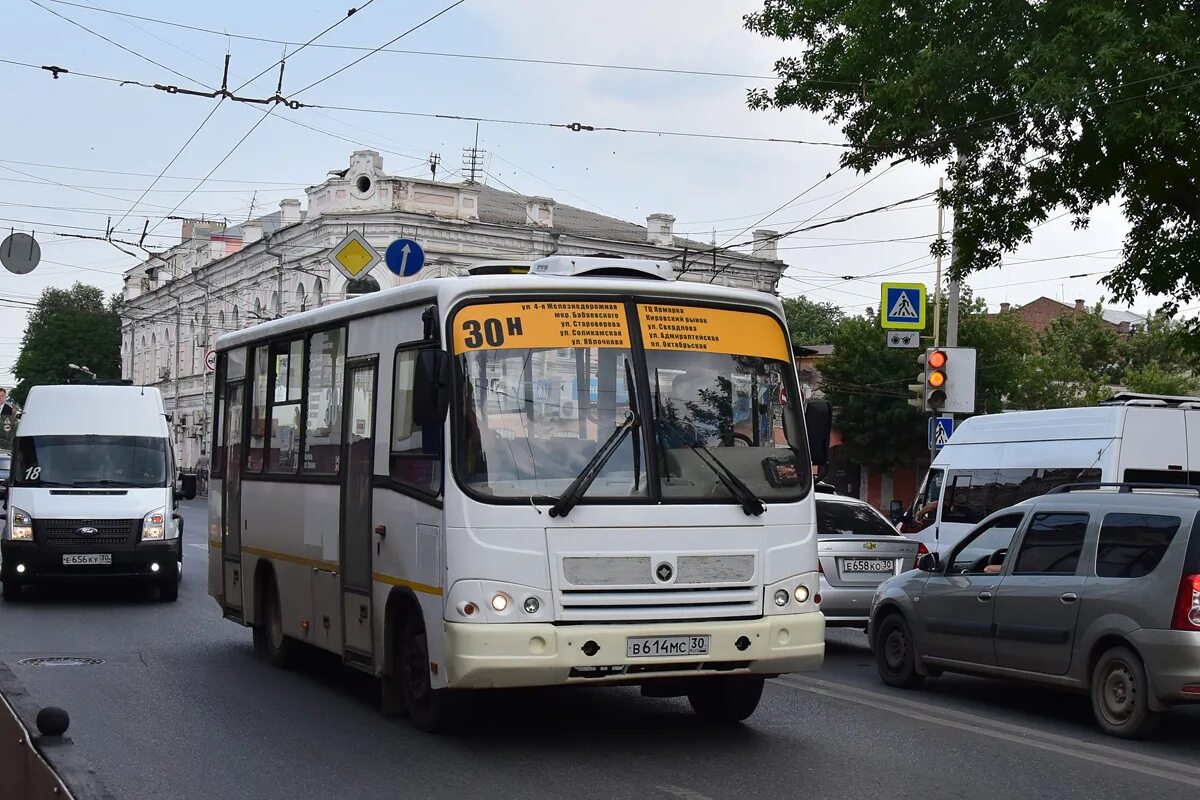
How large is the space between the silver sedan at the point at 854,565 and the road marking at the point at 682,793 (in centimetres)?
710

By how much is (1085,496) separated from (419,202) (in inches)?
1812

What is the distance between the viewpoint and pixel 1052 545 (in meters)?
11.0

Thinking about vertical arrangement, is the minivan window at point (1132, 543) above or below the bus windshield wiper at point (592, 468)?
below

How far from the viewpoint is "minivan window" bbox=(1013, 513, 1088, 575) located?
10711 millimetres

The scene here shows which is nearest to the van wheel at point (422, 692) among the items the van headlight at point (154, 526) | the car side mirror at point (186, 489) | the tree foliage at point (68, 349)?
the van headlight at point (154, 526)

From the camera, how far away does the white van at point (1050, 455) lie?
16.1 metres

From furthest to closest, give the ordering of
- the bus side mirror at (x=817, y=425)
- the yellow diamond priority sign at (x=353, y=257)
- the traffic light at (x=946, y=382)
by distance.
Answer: the traffic light at (x=946, y=382) → the yellow diamond priority sign at (x=353, y=257) → the bus side mirror at (x=817, y=425)

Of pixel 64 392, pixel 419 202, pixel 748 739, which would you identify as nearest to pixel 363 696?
pixel 748 739

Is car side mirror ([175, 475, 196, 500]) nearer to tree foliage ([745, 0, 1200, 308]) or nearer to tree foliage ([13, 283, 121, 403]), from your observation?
tree foliage ([745, 0, 1200, 308])

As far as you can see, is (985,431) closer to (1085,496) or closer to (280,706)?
(1085,496)

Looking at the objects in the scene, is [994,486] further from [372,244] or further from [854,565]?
[372,244]

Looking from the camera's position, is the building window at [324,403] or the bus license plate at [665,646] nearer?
the bus license plate at [665,646]

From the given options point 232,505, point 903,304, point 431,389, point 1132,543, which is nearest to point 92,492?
point 232,505

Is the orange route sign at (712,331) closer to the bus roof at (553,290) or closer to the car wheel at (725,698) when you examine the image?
the bus roof at (553,290)
